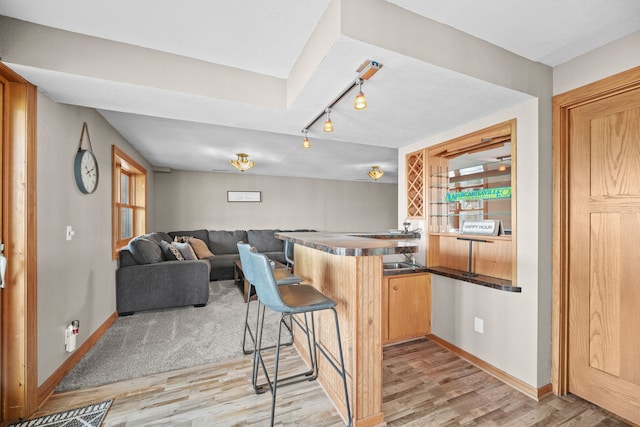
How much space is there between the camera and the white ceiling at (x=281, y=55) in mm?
1461

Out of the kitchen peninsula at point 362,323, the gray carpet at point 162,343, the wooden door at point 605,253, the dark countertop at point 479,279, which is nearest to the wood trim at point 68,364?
the gray carpet at point 162,343

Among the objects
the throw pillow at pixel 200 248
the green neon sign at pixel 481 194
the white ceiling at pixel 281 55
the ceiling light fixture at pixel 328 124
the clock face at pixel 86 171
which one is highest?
the white ceiling at pixel 281 55

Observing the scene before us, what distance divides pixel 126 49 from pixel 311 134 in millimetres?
1571

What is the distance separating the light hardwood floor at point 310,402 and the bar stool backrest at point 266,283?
75 centimetres

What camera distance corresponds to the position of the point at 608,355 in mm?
1782

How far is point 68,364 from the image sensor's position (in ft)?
7.13

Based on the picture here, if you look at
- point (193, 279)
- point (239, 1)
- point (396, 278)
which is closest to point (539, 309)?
point (396, 278)

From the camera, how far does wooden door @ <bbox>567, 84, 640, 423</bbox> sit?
1.68 meters

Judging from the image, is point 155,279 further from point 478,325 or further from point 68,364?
point 478,325

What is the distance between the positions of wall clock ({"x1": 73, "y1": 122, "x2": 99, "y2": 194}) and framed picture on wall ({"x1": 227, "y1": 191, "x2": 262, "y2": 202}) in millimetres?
3989

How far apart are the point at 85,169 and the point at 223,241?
3994 mm

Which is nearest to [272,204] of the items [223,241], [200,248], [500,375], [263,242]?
[263,242]

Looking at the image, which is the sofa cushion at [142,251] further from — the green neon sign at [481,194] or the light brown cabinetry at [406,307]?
the green neon sign at [481,194]

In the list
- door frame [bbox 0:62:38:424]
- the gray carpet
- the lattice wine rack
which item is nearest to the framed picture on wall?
the gray carpet
